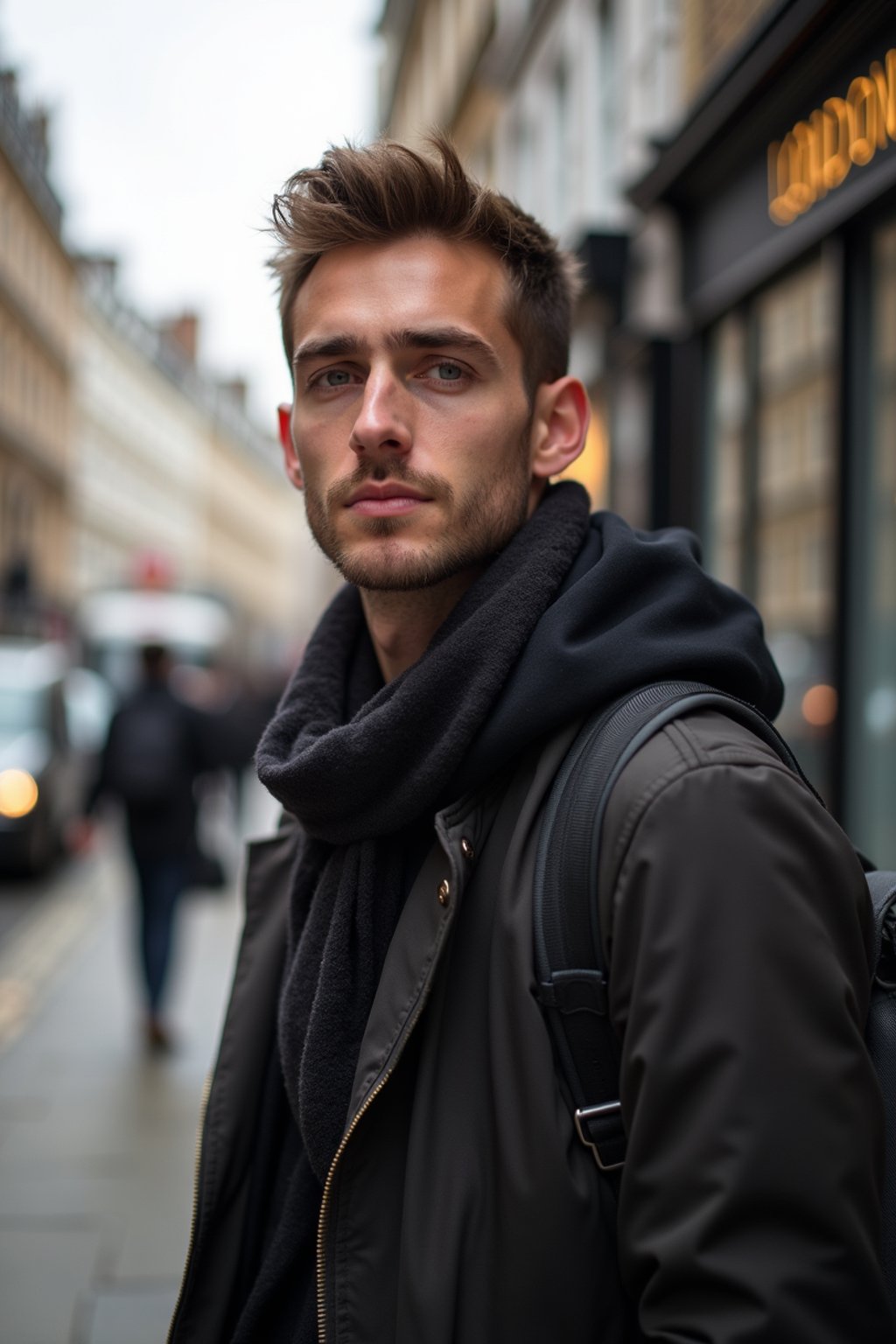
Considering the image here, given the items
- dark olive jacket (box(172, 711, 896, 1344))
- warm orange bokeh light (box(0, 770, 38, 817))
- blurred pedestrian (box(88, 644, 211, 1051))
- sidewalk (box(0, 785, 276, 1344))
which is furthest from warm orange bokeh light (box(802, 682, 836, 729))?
warm orange bokeh light (box(0, 770, 38, 817))

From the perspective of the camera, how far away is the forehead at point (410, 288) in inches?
69.9

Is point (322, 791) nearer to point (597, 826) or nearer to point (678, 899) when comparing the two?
point (597, 826)

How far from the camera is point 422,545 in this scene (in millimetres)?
1770

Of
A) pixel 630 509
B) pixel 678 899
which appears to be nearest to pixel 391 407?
pixel 678 899

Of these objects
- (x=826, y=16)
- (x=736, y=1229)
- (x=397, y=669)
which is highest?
(x=826, y=16)

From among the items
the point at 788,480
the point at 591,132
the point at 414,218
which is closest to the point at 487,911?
the point at 414,218

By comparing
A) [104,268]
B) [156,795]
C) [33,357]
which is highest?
[104,268]

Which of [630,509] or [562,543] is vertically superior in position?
[630,509]

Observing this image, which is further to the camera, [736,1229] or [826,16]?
[826,16]

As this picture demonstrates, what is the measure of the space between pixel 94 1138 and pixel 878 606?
365 centimetres

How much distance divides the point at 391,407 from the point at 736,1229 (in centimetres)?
107

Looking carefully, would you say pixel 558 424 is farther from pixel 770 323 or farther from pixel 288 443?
pixel 770 323

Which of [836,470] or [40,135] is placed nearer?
[836,470]

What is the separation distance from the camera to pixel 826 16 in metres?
4.54
